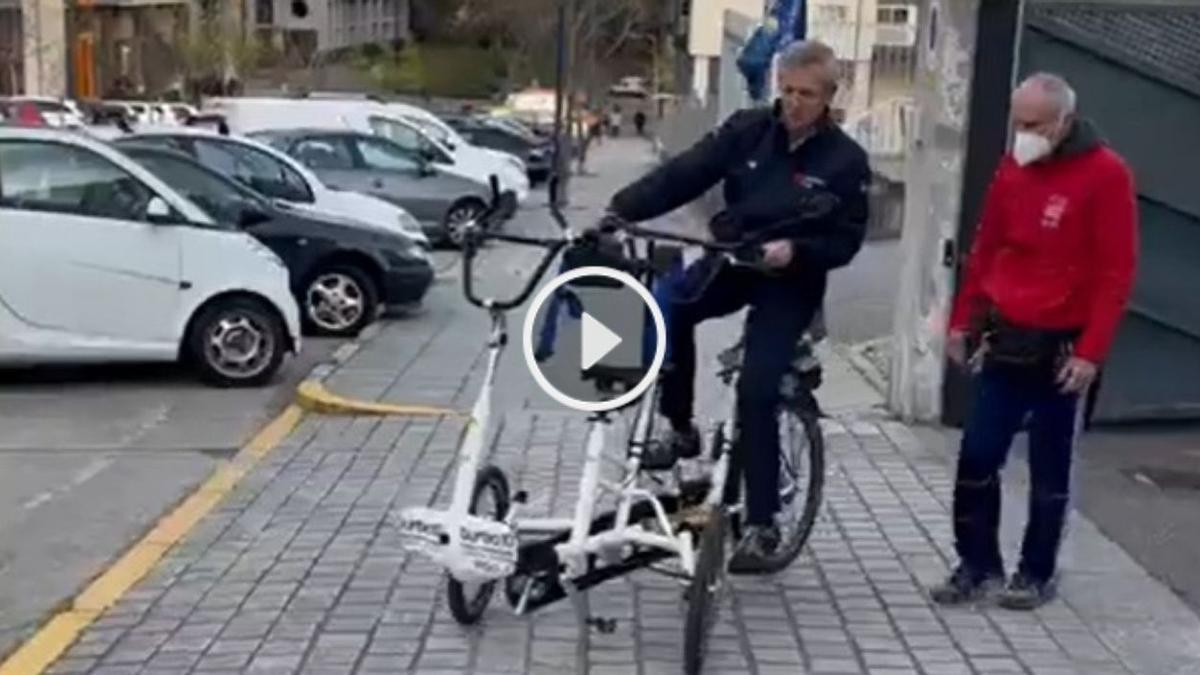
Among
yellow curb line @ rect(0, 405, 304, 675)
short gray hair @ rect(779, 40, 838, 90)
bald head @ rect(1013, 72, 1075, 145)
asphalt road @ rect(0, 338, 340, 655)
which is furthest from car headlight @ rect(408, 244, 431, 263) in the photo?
bald head @ rect(1013, 72, 1075, 145)

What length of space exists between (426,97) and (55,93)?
19185mm

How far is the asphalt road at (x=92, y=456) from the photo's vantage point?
25.3 ft

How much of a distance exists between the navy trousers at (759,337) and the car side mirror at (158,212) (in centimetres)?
640

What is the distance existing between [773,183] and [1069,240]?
3.16 feet

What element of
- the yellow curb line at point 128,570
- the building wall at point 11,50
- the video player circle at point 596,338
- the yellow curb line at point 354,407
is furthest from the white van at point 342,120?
the building wall at point 11,50

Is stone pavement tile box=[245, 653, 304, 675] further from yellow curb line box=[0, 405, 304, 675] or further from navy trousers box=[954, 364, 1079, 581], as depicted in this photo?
navy trousers box=[954, 364, 1079, 581]

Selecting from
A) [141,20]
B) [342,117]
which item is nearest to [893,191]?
[342,117]

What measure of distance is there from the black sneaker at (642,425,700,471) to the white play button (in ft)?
2.04

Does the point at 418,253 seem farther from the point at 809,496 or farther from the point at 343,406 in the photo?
the point at 809,496

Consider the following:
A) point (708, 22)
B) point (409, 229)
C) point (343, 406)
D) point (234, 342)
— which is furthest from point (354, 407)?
point (708, 22)

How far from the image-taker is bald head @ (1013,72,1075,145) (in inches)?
250

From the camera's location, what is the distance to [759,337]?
659 centimetres

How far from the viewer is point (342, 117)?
2933cm

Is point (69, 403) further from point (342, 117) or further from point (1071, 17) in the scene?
point (342, 117)
